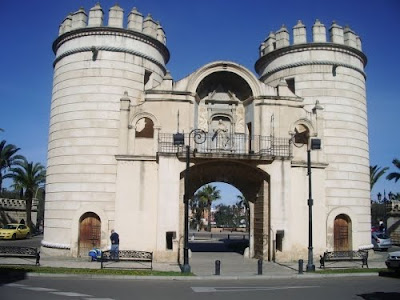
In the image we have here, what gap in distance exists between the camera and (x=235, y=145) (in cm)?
2327

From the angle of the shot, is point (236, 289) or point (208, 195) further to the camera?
point (208, 195)

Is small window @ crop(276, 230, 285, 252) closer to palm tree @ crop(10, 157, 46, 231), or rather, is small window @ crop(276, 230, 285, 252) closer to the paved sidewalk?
the paved sidewalk

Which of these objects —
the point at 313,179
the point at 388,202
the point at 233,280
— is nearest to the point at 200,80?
the point at 313,179

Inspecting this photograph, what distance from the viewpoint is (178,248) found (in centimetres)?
2030

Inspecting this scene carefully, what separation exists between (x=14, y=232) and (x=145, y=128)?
2165 centimetres

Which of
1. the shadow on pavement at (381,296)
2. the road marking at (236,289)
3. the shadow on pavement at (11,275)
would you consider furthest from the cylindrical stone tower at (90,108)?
the shadow on pavement at (381,296)

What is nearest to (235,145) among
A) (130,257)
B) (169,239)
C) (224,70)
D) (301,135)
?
(301,135)

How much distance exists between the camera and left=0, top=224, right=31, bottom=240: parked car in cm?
3697

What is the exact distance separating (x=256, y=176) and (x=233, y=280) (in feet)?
26.0

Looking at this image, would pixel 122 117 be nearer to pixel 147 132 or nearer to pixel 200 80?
pixel 147 132

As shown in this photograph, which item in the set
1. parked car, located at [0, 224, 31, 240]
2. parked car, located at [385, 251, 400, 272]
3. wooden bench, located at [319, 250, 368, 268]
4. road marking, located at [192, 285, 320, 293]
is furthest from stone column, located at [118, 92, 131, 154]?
parked car, located at [0, 224, 31, 240]

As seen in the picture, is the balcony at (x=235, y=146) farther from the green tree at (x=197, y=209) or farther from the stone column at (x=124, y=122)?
the green tree at (x=197, y=209)

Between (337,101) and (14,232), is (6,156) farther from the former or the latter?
(337,101)

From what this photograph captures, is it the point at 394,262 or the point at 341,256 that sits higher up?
the point at 394,262
